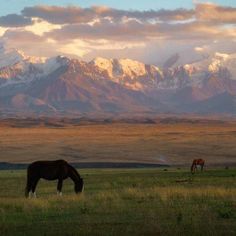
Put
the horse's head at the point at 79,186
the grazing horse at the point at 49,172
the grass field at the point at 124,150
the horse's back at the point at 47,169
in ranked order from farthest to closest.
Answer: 1. the grass field at the point at 124,150
2. the horse's head at the point at 79,186
3. the horse's back at the point at 47,169
4. the grazing horse at the point at 49,172

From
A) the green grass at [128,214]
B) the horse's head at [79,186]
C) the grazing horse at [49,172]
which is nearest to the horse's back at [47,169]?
the grazing horse at [49,172]

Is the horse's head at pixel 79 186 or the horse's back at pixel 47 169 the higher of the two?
the horse's back at pixel 47 169

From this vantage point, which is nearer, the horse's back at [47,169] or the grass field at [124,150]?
the horse's back at [47,169]

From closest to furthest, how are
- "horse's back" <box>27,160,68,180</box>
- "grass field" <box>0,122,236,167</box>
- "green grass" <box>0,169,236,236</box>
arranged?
"green grass" <box>0,169,236,236</box>
"horse's back" <box>27,160,68,180</box>
"grass field" <box>0,122,236,167</box>

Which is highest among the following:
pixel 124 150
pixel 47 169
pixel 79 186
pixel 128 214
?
pixel 47 169

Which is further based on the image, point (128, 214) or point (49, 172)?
point (49, 172)

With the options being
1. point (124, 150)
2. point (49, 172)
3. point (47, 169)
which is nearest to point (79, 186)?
point (49, 172)

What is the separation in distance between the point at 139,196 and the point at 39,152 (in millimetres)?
77253

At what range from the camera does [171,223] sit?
1991 cm

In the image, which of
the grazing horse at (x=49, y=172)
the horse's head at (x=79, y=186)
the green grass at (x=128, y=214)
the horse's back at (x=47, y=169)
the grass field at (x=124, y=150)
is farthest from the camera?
the grass field at (x=124, y=150)

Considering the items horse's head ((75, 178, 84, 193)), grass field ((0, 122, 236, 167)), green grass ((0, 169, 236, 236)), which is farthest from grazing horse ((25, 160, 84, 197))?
grass field ((0, 122, 236, 167))

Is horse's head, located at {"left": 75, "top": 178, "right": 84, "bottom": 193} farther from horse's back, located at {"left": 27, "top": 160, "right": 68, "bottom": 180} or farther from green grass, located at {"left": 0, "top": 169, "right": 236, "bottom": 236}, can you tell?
green grass, located at {"left": 0, "top": 169, "right": 236, "bottom": 236}

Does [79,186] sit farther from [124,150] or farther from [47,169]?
[124,150]

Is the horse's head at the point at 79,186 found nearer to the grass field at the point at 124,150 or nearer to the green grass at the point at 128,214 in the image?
the green grass at the point at 128,214
